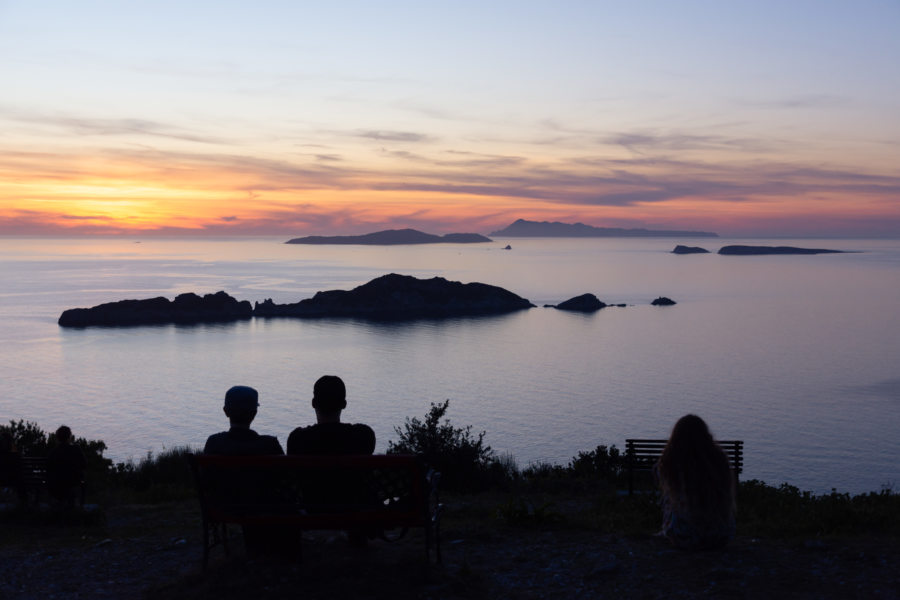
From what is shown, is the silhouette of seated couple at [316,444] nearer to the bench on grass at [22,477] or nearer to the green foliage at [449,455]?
the bench on grass at [22,477]

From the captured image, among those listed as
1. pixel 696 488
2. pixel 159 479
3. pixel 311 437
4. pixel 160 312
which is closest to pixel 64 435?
pixel 159 479

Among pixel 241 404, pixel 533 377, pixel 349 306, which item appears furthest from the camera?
pixel 349 306

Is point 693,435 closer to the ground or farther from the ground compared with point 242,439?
closer to the ground

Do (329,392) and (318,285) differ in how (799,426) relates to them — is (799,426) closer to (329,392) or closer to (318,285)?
(329,392)

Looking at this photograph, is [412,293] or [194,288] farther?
[194,288]

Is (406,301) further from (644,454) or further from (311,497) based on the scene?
(311,497)

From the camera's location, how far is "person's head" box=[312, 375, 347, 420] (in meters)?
6.65

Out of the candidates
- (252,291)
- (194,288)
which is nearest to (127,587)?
(252,291)

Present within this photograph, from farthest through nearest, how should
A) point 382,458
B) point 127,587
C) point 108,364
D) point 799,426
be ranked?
point 108,364, point 799,426, point 127,587, point 382,458

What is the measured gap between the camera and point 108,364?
78812 mm

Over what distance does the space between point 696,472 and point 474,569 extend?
8.04ft

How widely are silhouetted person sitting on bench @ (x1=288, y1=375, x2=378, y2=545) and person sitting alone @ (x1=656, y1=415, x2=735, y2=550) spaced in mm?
2984

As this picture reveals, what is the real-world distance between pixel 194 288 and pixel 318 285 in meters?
27.2

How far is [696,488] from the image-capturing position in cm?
754
